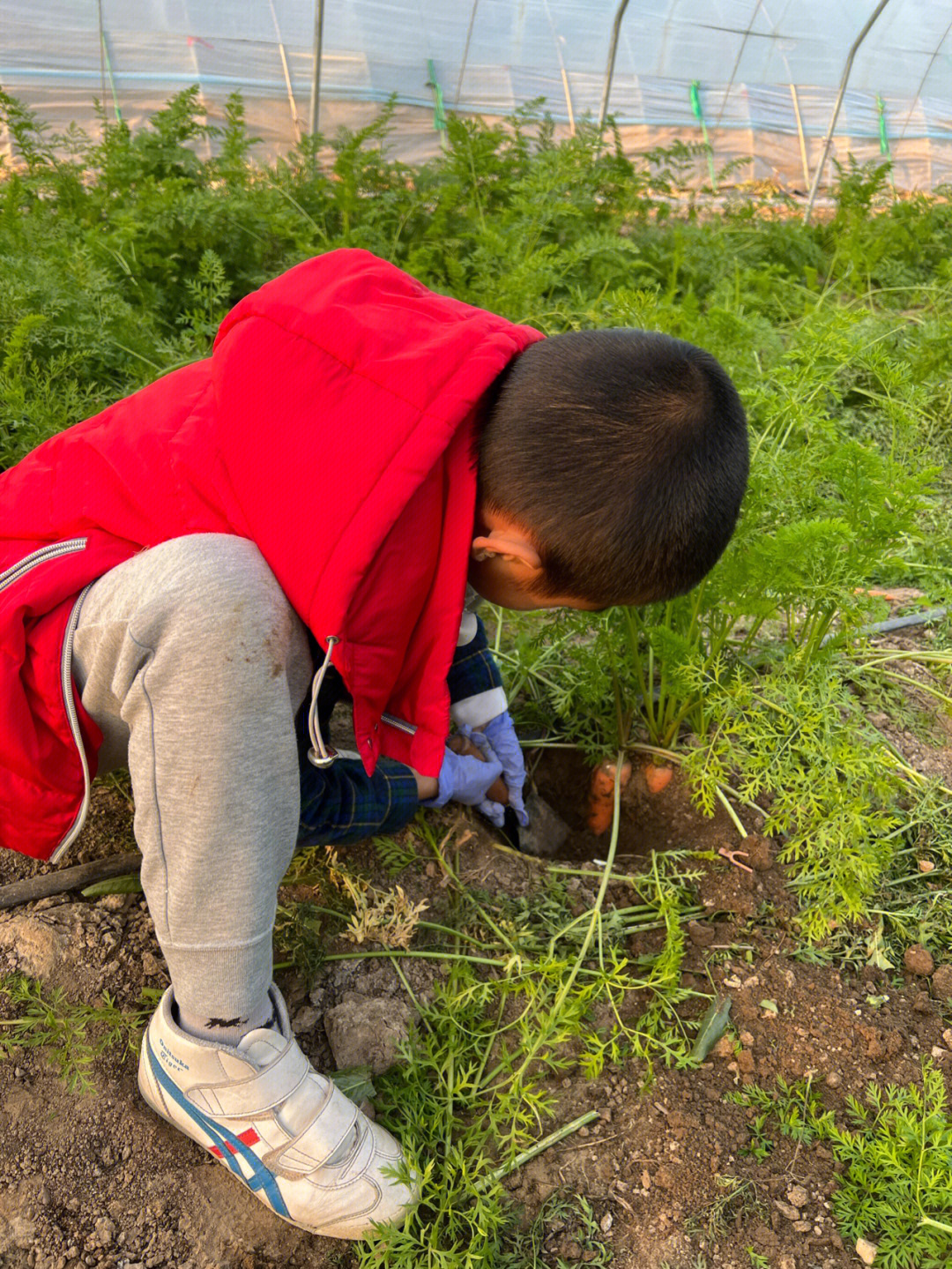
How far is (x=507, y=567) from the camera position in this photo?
137 centimetres

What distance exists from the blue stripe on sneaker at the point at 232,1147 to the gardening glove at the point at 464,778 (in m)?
0.75

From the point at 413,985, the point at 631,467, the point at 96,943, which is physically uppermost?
the point at 631,467

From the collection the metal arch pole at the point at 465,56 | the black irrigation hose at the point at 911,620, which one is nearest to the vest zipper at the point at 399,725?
the black irrigation hose at the point at 911,620

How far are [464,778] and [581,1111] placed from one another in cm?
67

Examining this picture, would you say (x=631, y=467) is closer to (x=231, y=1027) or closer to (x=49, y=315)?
(x=231, y=1027)

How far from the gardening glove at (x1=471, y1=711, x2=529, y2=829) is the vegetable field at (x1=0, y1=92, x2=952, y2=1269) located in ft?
0.23

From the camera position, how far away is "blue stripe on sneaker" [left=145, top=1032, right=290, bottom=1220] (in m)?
1.37

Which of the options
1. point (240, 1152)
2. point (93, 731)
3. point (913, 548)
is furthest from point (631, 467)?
point (913, 548)

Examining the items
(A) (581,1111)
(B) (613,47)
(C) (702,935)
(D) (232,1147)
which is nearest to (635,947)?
(C) (702,935)

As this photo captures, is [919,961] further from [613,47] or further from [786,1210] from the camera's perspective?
[613,47]

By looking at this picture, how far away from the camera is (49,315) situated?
2330mm

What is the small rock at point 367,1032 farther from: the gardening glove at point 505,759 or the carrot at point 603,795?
the carrot at point 603,795

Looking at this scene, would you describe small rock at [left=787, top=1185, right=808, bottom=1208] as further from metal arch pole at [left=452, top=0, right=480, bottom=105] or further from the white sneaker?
metal arch pole at [left=452, top=0, right=480, bottom=105]

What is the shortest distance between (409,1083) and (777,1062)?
0.67 m
